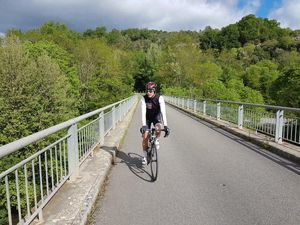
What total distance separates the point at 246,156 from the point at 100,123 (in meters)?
4.10

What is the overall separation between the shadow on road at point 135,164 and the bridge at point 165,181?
0.07 feet

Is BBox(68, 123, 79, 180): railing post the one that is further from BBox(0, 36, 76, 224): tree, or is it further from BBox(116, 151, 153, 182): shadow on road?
BBox(0, 36, 76, 224): tree

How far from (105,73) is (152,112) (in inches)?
1893

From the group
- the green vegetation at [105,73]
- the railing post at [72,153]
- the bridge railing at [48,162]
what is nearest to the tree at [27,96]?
the green vegetation at [105,73]

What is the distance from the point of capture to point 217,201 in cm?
471

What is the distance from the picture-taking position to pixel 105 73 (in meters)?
53.3

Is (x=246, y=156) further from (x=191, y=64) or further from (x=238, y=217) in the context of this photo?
(x=191, y=64)

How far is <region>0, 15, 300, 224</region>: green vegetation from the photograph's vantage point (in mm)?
24484

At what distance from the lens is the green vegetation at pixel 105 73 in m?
24.5

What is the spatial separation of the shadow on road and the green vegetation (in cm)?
262

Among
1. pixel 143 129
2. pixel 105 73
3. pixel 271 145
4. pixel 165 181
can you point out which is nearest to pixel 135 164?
pixel 143 129

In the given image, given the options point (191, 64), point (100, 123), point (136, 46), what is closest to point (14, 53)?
point (100, 123)

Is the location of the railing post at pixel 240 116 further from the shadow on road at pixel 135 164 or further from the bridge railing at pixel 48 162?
the bridge railing at pixel 48 162

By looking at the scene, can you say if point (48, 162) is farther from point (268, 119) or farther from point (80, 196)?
point (268, 119)
